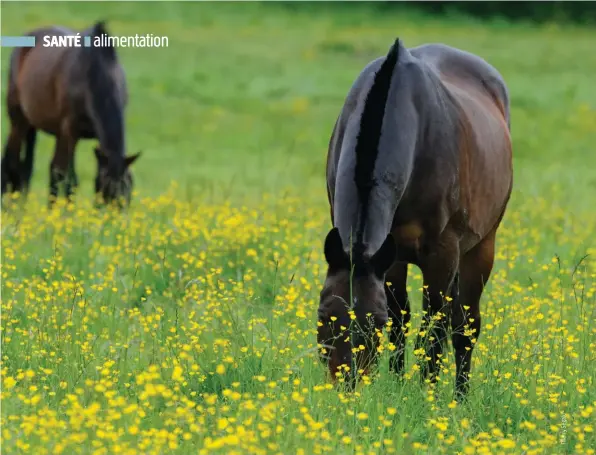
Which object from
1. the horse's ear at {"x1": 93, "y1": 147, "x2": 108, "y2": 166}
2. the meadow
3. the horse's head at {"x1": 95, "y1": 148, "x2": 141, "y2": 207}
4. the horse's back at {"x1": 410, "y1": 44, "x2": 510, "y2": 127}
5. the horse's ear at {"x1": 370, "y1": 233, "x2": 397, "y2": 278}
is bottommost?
the meadow

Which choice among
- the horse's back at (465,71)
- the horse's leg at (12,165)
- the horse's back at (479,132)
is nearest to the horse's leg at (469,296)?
the horse's back at (479,132)

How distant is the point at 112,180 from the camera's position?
1052 cm

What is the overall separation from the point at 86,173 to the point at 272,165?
311 centimetres

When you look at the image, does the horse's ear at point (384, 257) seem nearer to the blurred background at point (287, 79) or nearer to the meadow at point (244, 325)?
the meadow at point (244, 325)

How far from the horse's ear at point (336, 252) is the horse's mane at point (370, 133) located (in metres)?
0.08

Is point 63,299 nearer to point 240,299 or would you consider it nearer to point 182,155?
point 240,299

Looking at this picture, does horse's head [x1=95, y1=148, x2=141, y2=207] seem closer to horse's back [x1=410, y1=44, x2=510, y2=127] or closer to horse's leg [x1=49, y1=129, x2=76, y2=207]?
horse's leg [x1=49, y1=129, x2=76, y2=207]

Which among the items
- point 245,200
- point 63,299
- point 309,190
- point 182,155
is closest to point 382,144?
point 63,299

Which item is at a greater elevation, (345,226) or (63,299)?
(345,226)

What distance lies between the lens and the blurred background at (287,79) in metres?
16.2

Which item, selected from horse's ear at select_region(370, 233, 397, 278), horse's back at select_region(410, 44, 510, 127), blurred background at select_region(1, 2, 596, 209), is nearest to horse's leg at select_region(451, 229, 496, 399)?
horse's back at select_region(410, 44, 510, 127)

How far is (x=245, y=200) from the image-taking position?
1252 centimetres

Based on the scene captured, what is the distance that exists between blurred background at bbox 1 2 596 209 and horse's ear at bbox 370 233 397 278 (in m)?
5.68

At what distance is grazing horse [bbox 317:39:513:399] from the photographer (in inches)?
187
